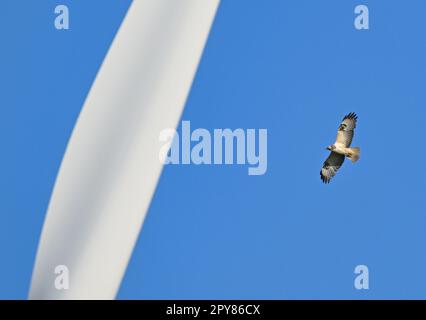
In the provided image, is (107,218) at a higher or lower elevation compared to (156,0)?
lower

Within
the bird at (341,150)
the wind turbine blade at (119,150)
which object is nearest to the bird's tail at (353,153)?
the bird at (341,150)

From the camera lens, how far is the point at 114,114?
4.10ft

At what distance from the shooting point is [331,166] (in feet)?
5.30

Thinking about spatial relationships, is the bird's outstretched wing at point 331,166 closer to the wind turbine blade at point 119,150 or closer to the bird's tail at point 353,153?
the bird's tail at point 353,153

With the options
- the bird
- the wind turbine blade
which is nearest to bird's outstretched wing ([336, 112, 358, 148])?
the bird

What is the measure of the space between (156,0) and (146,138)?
1.01ft

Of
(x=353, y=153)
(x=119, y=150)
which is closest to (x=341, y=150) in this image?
(x=353, y=153)

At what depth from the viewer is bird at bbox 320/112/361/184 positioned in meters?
1.60

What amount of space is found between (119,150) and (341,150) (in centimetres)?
68

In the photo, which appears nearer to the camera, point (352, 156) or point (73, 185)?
point (73, 185)

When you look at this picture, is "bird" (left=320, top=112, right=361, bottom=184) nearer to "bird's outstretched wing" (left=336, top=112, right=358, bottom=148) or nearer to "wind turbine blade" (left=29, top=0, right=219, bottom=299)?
"bird's outstretched wing" (left=336, top=112, right=358, bottom=148)
